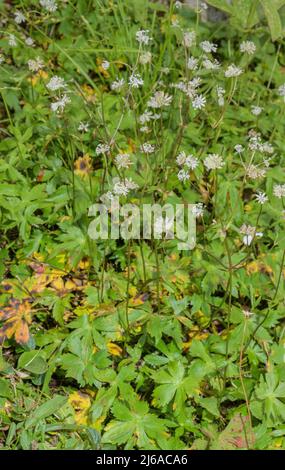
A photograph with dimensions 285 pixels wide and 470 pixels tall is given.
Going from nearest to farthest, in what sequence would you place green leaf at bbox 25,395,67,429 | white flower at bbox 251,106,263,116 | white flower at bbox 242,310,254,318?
green leaf at bbox 25,395,67,429 → white flower at bbox 242,310,254,318 → white flower at bbox 251,106,263,116

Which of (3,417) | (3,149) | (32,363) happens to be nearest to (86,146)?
(3,149)

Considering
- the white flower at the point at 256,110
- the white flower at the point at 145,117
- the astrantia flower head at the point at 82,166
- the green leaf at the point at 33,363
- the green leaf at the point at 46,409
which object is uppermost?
the white flower at the point at 256,110

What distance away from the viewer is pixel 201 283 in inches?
99.2

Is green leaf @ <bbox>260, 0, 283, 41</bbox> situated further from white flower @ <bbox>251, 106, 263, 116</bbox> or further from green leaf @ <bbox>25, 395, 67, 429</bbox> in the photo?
green leaf @ <bbox>25, 395, 67, 429</bbox>

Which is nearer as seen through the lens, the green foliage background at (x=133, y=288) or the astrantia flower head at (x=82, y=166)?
the green foliage background at (x=133, y=288)

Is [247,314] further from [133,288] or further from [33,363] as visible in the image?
[33,363]

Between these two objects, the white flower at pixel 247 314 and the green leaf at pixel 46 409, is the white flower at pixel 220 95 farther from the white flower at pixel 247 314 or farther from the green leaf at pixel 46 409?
the green leaf at pixel 46 409

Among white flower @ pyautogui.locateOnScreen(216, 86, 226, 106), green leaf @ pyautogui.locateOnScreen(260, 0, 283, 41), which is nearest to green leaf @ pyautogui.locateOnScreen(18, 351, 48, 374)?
white flower @ pyautogui.locateOnScreen(216, 86, 226, 106)

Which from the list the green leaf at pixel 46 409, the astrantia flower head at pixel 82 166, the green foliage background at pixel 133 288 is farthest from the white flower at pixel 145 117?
the green leaf at pixel 46 409

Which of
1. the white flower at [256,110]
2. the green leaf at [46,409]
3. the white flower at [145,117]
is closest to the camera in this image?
the green leaf at [46,409]

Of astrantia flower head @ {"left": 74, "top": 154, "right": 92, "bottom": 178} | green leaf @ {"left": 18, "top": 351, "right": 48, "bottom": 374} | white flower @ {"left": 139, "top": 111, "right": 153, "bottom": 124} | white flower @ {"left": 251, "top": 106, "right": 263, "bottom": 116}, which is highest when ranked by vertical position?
white flower @ {"left": 251, "top": 106, "right": 263, "bottom": 116}

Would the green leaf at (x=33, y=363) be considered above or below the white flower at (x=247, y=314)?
below

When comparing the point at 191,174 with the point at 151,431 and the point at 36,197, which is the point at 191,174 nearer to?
the point at 36,197
